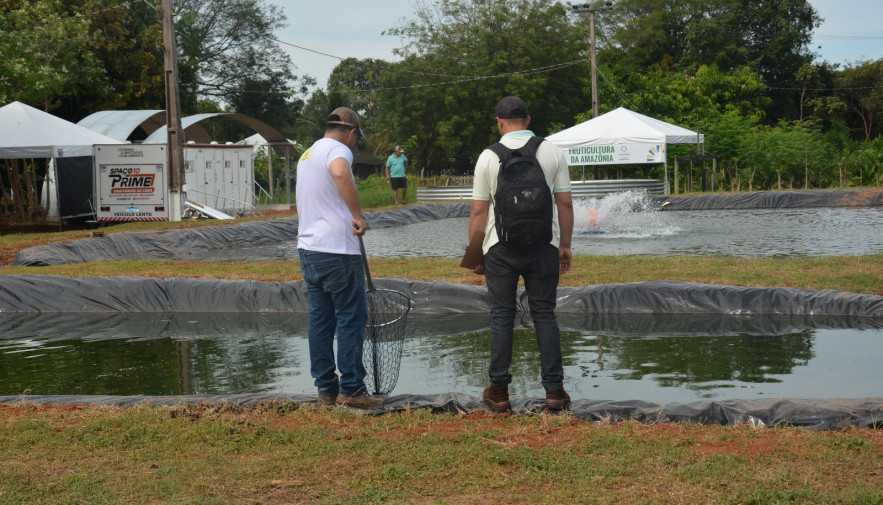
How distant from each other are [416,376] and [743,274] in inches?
201

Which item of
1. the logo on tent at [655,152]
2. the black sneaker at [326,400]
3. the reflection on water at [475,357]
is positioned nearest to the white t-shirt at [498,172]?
the black sneaker at [326,400]

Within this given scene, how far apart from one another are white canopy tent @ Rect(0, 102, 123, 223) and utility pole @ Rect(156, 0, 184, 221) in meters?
1.64

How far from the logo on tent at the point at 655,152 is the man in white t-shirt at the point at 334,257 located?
2797cm

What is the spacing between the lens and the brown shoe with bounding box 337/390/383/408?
5.69 metres

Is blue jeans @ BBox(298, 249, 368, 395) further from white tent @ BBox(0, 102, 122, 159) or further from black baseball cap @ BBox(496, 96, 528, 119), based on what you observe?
white tent @ BBox(0, 102, 122, 159)

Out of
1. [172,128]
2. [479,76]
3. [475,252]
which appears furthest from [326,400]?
[479,76]

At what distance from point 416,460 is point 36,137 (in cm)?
2014

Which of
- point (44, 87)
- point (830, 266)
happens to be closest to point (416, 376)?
point (830, 266)

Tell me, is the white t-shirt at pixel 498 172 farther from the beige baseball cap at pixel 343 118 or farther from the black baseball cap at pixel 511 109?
the beige baseball cap at pixel 343 118

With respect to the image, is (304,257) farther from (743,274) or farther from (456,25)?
(456,25)

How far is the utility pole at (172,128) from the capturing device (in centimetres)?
2372

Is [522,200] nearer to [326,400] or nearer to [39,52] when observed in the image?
[326,400]

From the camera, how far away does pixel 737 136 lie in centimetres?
3556

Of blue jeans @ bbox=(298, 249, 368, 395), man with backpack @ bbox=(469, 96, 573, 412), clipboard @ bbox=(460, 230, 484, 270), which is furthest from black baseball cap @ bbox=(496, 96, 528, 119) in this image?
blue jeans @ bbox=(298, 249, 368, 395)
